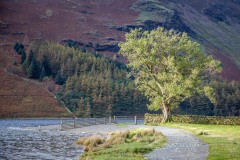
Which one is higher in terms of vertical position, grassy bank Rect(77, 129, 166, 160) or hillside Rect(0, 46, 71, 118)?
hillside Rect(0, 46, 71, 118)

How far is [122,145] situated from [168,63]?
106 feet

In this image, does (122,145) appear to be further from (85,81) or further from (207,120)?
(85,81)

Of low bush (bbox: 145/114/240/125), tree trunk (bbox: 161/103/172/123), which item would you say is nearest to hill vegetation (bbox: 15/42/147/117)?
tree trunk (bbox: 161/103/172/123)

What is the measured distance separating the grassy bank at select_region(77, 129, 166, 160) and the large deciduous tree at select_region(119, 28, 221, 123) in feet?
78.6

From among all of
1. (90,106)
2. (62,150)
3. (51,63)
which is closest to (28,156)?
(62,150)

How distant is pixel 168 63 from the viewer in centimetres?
6462

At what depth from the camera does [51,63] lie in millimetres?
183000

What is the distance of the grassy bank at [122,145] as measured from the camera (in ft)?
87.8

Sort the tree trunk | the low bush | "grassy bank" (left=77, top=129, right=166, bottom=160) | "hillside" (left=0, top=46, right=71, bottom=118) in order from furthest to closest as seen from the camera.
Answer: "hillside" (left=0, top=46, right=71, bottom=118), the tree trunk, the low bush, "grassy bank" (left=77, top=129, right=166, bottom=160)

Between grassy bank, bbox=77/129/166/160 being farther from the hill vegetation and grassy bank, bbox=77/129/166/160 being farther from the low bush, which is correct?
the hill vegetation

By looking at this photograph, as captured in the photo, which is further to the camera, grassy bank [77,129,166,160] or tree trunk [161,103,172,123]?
tree trunk [161,103,172,123]

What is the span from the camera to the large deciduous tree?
65125mm

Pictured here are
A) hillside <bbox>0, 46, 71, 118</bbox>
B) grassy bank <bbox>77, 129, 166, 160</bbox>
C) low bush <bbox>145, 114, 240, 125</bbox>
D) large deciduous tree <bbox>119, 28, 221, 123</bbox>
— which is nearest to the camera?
grassy bank <bbox>77, 129, 166, 160</bbox>

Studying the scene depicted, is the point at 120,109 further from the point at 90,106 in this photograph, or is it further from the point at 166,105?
the point at 166,105
